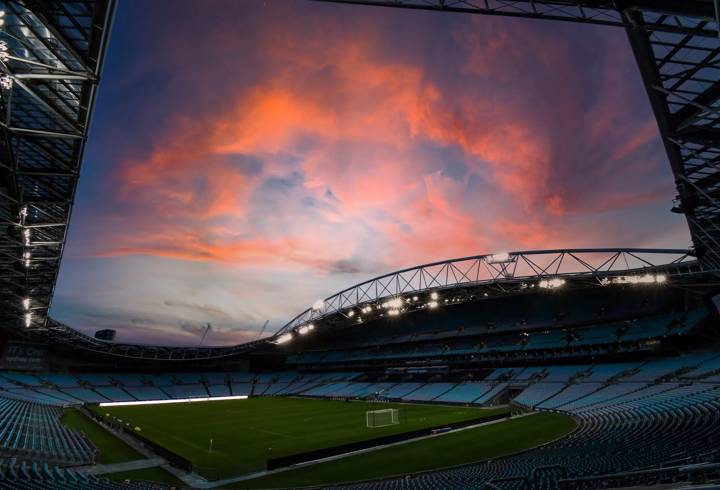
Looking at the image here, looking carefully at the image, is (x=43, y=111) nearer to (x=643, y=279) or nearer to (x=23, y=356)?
(x=643, y=279)

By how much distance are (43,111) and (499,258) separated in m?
38.5

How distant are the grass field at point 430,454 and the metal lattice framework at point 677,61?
18.4 metres

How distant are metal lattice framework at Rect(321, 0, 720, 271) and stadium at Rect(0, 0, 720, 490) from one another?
6cm

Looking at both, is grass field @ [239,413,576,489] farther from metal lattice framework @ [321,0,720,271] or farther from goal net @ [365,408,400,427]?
metal lattice framework @ [321,0,720,271]

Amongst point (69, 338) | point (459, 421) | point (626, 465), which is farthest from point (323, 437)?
point (69, 338)

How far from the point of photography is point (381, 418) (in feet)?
118

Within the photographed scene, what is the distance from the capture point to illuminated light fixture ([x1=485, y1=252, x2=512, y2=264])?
39406 millimetres

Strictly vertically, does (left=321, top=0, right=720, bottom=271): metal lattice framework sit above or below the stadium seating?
Result: above

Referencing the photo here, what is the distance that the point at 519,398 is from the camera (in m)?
43.5

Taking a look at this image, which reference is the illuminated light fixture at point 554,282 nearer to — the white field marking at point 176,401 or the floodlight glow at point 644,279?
the floodlight glow at point 644,279

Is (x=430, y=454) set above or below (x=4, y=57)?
below

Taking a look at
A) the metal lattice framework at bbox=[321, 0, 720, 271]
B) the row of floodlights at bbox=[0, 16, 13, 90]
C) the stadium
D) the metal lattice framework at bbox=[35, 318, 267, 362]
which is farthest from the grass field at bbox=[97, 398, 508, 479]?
the metal lattice framework at bbox=[321, 0, 720, 271]

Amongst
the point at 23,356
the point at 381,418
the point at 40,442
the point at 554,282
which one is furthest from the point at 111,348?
the point at 554,282

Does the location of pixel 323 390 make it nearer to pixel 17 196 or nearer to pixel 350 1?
pixel 17 196
